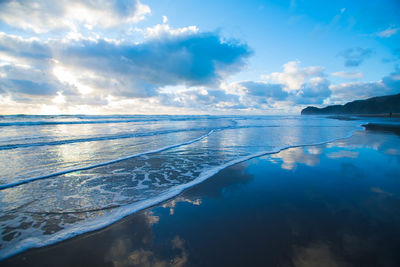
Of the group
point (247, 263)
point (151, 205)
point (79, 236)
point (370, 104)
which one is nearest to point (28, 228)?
point (79, 236)

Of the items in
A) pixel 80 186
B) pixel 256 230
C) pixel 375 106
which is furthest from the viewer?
pixel 375 106

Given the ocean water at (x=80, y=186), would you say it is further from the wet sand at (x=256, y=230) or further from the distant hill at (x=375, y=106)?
the distant hill at (x=375, y=106)

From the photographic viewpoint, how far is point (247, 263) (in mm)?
2336

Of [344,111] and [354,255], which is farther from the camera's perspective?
[344,111]

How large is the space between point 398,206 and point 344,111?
172m

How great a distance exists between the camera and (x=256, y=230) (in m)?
2.99

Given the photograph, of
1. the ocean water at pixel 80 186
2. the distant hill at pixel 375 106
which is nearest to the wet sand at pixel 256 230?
the ocean water at pixel 80 186

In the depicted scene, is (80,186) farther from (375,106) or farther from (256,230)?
(375,106)

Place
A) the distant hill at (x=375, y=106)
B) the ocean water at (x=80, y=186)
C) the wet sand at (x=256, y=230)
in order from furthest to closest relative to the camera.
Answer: the distant hill at (x=375, y=106) < the ocean water at (x=80, y=186) < the wet sand at (x=256, y=230)

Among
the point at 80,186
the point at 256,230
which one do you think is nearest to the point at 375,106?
the point at 256,230

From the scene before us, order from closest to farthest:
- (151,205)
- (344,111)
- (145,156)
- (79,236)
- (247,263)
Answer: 1. (247,263)
2. (79,236)
3. (151,205)
4. (145,156)
5. (344,111)

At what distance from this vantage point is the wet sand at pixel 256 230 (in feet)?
7.97

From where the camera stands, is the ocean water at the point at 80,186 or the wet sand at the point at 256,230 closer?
the wet sand at the point at 256,230

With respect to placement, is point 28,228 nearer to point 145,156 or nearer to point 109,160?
point 109,160
